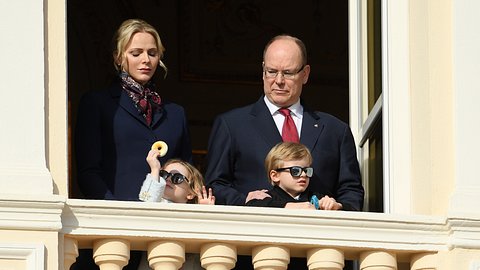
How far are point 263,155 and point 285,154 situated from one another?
1.25 feet

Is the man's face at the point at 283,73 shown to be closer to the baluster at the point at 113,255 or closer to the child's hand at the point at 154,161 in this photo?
the child's hand at the point at 154,161

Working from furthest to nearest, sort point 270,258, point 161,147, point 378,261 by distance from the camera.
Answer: point 161,147 < point 378,261 < point 270,258

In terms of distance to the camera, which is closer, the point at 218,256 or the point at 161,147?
the point at 218,256

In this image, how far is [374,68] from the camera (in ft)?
42.4

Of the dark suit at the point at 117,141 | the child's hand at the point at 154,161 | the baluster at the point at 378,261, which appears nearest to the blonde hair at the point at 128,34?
the dark suit at the point at 117,141

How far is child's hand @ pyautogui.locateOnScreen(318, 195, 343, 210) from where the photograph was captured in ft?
38.9

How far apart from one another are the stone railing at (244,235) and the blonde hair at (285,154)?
1.11ft

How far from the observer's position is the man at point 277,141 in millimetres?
12125

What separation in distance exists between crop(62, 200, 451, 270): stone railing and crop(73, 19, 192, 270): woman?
57 centimetres

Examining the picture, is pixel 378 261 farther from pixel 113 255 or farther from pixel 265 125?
pixel 113 255

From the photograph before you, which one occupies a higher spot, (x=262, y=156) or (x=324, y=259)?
(x=262, y=156)

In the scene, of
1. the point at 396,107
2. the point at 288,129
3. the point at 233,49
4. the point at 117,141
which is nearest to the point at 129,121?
the point at 117,141

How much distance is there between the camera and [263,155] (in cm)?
1223

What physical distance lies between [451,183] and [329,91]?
7.38 meters
